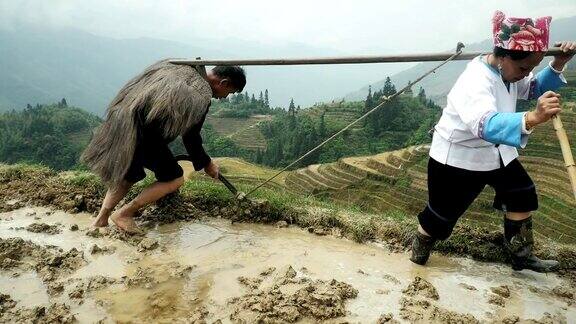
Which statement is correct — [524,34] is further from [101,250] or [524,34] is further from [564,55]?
[101,250]

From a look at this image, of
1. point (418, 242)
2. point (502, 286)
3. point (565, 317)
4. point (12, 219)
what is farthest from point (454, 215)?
point (12, 219)

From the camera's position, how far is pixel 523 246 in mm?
3199

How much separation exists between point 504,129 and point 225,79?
7.57ft

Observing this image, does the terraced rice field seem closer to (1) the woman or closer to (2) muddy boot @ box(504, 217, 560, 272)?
(2) muddy boot @ box(504, 217, 560, 272)

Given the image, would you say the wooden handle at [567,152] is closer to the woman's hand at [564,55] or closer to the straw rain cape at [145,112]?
the woman's hand at [564,55]

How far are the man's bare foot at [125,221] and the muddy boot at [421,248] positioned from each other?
93.3 inches

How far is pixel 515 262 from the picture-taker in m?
3.30

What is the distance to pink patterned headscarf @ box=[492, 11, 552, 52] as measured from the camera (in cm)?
247

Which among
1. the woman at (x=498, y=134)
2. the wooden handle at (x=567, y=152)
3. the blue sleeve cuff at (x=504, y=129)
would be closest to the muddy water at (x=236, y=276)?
the woman at (x=498, y=134)

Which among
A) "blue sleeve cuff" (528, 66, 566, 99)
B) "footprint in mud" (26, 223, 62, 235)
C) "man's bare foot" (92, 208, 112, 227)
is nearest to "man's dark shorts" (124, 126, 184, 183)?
"man's bare foot" (92, 208, 112, 227)

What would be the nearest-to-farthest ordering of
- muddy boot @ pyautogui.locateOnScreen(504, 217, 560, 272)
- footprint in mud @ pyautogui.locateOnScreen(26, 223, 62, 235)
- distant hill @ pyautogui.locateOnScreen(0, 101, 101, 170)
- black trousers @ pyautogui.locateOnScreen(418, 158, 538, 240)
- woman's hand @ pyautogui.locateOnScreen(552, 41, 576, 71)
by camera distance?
woman's hand @ pyautogui.locateOnScreen(552, 41, 576, 71), black trousers @ pyautogui.locateOnScreen(418, 158, 538, 240), muddy boot @ pyautogui.locateOnScreen(504, 217, 560, 272), footprint in mud @ pyautogui.locateOnScreen(26, 223, 62, 235), distant hill @ pyautogui.locateOnScreen(0, 101, 101, 170)

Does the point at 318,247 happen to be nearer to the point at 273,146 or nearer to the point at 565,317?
the point at 565,317

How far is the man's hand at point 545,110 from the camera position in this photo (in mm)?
2166

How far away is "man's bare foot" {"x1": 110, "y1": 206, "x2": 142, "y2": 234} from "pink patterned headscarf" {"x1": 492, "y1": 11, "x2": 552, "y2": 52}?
3.20m
